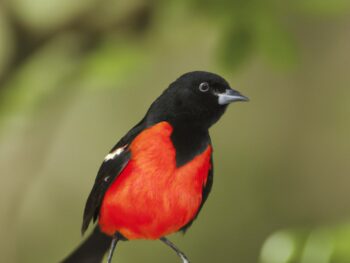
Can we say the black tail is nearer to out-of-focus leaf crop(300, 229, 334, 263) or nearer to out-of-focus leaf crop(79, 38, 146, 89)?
out-of-focus leaf crop(300, 229, 334, 263)

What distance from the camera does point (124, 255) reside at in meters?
3.26

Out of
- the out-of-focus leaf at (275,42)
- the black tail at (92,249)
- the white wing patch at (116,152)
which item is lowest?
the black tail at (92,249)

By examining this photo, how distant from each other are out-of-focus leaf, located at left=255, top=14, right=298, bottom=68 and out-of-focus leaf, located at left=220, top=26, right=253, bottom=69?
31 millimetres

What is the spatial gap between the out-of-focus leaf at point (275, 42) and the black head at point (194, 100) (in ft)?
1.41

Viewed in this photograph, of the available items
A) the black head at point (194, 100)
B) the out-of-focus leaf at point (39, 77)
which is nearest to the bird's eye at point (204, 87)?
the black head at point (194, 100)

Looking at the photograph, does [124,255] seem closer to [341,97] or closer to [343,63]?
[341,97]

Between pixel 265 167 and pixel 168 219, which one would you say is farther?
pixel 265 167

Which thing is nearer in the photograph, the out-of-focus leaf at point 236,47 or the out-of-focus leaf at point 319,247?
the out-of-focus leaf at point 319,247

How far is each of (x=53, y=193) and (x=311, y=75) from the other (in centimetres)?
205

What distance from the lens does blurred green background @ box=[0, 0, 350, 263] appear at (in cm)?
207

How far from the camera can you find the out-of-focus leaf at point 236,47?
6.54 ft

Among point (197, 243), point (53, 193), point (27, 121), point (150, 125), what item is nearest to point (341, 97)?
point (197, 243)

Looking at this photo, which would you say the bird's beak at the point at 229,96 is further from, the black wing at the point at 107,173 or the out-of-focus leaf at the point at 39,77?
the out-of-focus leaf at the point at 39,77

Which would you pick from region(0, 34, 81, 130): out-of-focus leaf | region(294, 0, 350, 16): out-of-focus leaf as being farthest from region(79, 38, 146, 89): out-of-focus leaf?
region(294, 0, 350, 16): out-of-focus leaf
